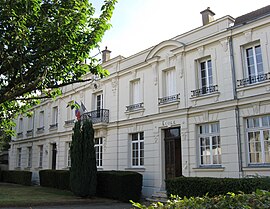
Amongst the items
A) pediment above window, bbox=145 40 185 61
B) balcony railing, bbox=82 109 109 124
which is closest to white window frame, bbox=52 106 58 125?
balcony railing, bbox=82 109 109 124

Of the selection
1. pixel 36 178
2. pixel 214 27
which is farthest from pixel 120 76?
pixel 36 178

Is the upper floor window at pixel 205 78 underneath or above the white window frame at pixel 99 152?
above

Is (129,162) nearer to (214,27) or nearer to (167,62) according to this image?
(167,62)

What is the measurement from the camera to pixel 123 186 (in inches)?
531

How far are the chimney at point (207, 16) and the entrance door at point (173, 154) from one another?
5139 millimetres

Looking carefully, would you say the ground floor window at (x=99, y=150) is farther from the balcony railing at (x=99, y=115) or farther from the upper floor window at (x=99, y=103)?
the upper floor window at (x=99, y=103)

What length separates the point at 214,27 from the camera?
13.0m

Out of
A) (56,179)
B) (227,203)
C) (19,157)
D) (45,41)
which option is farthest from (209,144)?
(19,157)

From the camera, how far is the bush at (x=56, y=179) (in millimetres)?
17297

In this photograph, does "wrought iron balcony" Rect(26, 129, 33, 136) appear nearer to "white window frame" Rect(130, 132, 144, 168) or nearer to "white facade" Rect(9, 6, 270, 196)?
"white facade" Rect(9, 6, 270, 196)

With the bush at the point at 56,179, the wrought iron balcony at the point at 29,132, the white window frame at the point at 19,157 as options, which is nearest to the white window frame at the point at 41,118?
the wrought iron balcony at the point at 29,132

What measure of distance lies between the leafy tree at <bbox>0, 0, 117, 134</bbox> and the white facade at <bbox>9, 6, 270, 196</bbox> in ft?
18.7

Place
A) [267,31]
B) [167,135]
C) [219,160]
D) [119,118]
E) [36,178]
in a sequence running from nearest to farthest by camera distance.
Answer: [267,31] → [219,160] → [167,135] → [119,118] → [36,178]

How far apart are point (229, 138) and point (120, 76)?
25.3ft
